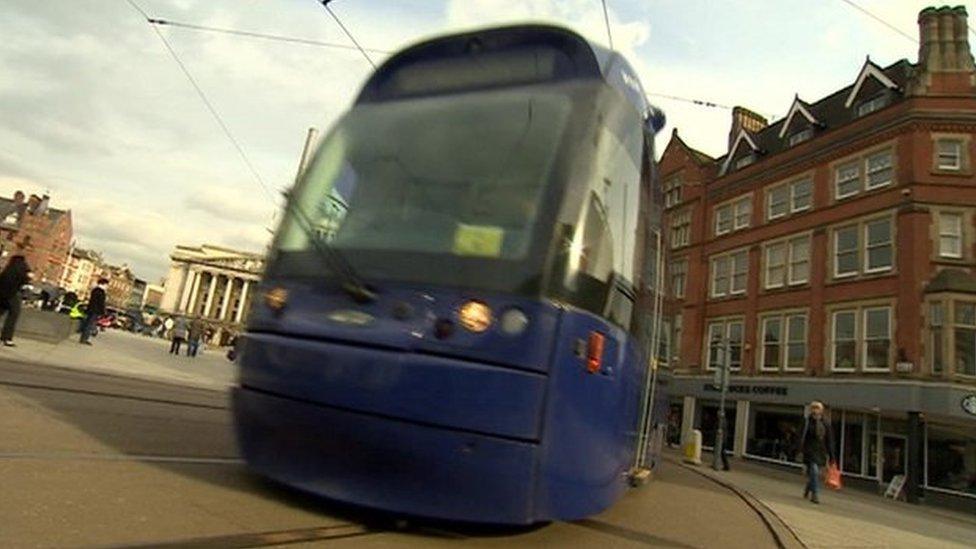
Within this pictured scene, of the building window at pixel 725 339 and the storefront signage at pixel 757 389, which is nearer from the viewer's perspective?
the storefront signage at pixel 757 389

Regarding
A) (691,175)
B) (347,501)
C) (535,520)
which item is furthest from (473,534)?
(691,175)

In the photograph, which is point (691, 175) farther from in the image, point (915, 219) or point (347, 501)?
point (347, 501)

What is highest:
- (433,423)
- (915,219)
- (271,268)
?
(915,219)

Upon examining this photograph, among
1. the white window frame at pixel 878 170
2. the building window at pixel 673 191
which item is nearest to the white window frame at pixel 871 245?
the white window frame at pixel 878 170

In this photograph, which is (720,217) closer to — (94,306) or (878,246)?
(878,246)

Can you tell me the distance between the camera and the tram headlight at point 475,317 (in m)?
3.48

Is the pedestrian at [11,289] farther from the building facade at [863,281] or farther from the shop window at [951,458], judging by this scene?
the shop window at [951,458]

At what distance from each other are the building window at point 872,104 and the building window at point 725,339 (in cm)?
990

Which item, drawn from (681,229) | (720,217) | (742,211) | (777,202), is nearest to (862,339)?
(777,202)

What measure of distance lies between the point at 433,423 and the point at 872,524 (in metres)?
9.86

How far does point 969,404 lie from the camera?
835 inches

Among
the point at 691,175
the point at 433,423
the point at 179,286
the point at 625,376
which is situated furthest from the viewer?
the point at 179,286

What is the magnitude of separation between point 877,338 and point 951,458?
4.32m

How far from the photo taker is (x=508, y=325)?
3.49 metres
